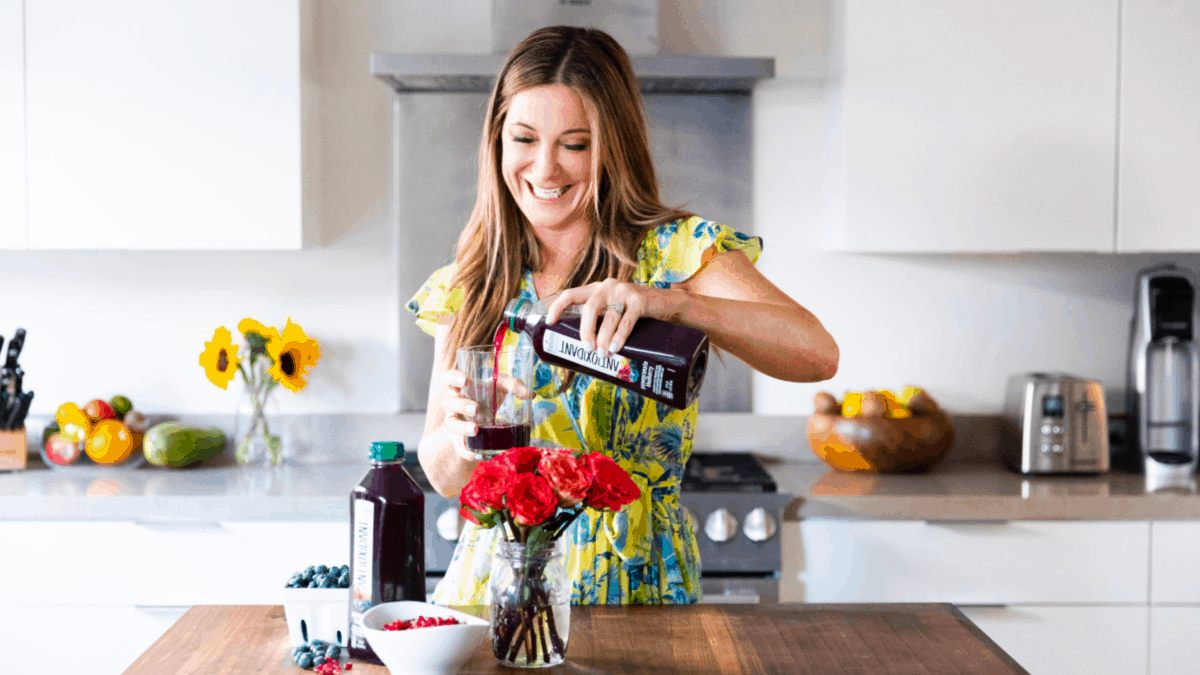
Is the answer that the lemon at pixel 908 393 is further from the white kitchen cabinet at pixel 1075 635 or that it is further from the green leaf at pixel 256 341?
the green leaf at pixel 256 341

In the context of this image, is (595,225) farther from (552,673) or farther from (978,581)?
(978,581)

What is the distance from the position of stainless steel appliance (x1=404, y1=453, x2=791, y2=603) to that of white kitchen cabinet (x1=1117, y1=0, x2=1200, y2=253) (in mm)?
1104

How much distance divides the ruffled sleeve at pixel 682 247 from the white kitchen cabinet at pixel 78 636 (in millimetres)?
1413

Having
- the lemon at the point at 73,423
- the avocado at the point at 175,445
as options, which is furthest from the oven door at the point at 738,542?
the lemon at the point at 73,423

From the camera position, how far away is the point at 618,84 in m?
1.33

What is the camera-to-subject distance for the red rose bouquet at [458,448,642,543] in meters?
0.90

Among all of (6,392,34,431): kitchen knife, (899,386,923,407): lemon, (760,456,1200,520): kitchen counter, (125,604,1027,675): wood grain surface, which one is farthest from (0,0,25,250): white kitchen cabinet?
(899,386,923,407): lemon

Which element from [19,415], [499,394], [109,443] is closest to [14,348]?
[19,415]

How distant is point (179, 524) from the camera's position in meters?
2.08

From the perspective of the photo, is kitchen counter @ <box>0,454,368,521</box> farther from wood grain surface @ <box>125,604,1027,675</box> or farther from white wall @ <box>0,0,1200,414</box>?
wood grain surface @ <box>125,604,1027,675</box>

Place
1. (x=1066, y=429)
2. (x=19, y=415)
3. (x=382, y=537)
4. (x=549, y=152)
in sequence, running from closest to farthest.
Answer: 1. (x=382, y=537)
2. (x=549, y=152)
3. (x=1066, y=429)
4. (x=19, y=415)

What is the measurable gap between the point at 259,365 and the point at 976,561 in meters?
1.87

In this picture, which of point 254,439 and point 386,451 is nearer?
point 386,451

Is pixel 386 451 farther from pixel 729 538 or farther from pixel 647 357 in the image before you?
pixel 729 538
